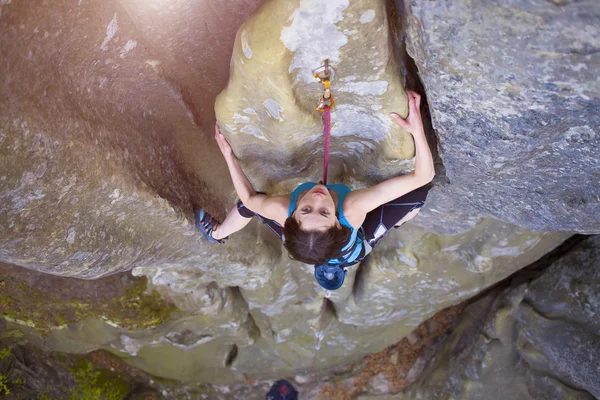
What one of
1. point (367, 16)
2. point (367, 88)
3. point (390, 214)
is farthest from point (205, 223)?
point (367, 16)

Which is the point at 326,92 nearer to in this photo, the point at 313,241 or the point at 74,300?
the point at 313,241

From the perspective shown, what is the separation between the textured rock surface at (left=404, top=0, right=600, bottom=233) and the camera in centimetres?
151

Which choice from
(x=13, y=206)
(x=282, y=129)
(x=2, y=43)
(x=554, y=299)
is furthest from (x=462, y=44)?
(x=554, y=299)

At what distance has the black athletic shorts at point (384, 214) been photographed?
3213 mm

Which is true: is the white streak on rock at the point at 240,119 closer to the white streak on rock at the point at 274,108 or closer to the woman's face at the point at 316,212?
the white streak on rock at the point at 274,108

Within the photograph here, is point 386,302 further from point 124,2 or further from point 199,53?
point 124,2

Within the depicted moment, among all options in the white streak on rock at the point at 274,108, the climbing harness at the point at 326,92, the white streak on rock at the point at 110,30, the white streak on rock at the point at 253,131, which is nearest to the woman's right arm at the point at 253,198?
the white streak on rock at the point at 253,131

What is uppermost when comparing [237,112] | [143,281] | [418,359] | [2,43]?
[2,43]

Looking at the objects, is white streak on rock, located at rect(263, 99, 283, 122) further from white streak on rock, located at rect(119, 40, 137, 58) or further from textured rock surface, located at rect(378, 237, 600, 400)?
textured rock surface, located at rect(378, 237, 600, 400)

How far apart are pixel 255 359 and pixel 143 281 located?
2.66 m

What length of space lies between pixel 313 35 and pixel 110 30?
3.92 feet

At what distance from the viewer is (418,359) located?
6934 millimetres

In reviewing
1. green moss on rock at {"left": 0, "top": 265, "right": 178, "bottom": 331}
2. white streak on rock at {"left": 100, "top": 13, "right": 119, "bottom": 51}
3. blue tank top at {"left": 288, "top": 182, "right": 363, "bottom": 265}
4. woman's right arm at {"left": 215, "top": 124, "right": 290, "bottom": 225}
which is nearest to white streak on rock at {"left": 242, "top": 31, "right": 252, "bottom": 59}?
white streak on rock at {"left": 100, "top": 13, "right": 119, "bottom": 51}

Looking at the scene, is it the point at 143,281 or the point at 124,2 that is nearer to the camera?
the point at 124,2
